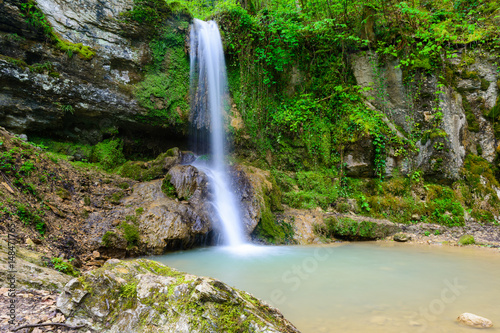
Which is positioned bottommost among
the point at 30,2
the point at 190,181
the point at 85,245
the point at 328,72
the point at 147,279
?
the point at 85,245

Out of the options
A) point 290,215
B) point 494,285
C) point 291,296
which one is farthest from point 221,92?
point 494,285

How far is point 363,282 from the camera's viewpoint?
368 cm

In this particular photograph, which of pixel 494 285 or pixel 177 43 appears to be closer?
pixel 494 285

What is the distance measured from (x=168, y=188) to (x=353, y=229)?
527cm

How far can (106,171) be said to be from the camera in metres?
7.66

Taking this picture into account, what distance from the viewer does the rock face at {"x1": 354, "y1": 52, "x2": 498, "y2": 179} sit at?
9344mm

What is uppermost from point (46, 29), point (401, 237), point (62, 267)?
point (46, 29)

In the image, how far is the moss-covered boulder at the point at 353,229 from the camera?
24.6 ft

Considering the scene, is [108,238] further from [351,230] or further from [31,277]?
[351,230]

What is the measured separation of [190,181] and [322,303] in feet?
15.0

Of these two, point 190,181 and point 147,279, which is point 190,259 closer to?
point 190,181

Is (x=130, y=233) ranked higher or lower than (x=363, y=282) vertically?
higher

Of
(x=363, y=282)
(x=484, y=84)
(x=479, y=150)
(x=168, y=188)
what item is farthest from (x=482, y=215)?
(x=168, y=188)

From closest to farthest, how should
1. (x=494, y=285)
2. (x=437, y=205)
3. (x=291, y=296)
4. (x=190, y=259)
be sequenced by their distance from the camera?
(x=291, y=296)
(x=494, y=285)
(x=190, y=259)
(x=437, y=205)
